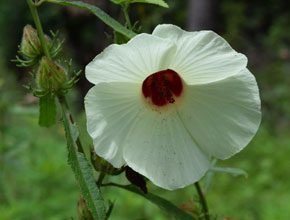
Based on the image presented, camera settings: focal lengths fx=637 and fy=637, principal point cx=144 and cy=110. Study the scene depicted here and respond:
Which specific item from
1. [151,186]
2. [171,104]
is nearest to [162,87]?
[171,104]

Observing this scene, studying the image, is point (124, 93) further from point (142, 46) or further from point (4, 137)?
point (4, 137)

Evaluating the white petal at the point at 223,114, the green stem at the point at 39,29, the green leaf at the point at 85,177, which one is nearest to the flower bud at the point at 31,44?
the green stem at the point at 39,29

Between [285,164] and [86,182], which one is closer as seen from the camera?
[86,182]

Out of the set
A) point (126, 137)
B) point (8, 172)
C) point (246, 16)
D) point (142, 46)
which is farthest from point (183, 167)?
point (246, 16)

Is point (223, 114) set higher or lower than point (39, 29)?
lower

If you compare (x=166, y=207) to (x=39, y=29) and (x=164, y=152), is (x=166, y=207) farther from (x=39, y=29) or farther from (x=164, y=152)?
(x=39, y=29)

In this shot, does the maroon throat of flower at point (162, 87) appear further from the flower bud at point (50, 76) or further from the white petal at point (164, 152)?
the flower bud at point (50, 76)
